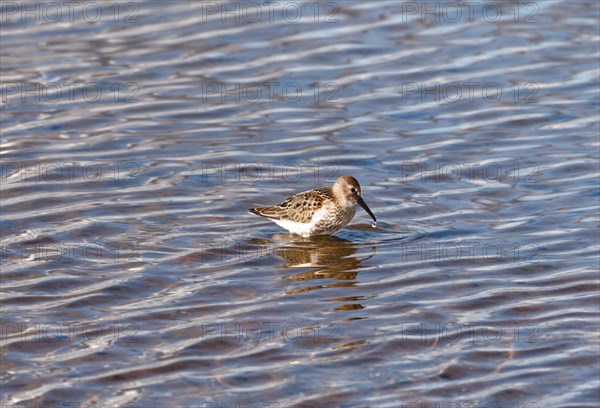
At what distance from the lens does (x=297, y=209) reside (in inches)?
610

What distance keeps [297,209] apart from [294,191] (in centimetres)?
154

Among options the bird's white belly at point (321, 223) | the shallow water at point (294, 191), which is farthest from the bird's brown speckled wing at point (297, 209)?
the shallow water at point (294, 191)

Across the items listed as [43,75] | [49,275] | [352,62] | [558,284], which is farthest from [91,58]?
[558,284]

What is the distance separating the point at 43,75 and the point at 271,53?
4090 mm

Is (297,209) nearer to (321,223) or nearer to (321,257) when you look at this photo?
(321,223)

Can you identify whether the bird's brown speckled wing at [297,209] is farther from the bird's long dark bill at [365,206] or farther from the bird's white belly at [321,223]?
the bird's long dark bill at [365,206]

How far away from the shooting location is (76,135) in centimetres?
1884

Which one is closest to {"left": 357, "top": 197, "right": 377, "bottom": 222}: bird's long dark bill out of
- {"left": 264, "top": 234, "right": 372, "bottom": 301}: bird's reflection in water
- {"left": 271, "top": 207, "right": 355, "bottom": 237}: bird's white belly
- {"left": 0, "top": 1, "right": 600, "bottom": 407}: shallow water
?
{"left": 271, "top": 207, "right": 355, "bottom": 237}: bird's white belly

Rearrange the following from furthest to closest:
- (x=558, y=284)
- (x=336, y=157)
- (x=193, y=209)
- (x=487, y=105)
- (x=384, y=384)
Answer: (x=487, y=105) → (x=336, y=157) → (x=193, y=209) → (x=558, y=284) → (x=384, y=384)

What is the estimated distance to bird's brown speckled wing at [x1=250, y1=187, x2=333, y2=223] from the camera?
15.4 m

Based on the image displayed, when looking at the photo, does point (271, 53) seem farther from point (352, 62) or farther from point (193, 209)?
point (193, 209)

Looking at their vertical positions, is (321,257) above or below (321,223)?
below

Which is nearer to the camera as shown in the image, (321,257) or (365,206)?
(321,257)

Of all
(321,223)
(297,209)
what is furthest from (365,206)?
(297,209)
